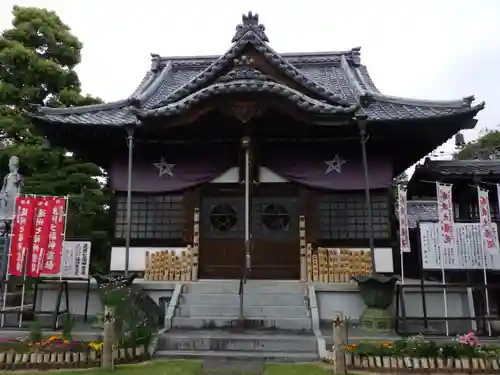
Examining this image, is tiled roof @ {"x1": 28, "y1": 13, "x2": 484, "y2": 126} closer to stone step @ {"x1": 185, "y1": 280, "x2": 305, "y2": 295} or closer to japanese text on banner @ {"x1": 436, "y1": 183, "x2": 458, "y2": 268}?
japanese text on banner @ {"x1": 436, "y1": 183, "x2": 458, "y2": 268}

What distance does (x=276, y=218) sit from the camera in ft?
40.8

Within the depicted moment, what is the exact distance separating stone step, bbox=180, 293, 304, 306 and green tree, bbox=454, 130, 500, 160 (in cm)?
3193

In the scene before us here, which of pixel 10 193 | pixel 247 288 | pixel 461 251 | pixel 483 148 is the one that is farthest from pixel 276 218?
pixel 483 148

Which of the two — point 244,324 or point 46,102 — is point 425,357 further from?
point 46,102

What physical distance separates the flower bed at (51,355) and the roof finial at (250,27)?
919 centimetres

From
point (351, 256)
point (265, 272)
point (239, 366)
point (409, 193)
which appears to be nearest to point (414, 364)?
point (239, 366)

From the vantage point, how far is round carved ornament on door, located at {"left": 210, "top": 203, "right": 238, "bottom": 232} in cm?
1254

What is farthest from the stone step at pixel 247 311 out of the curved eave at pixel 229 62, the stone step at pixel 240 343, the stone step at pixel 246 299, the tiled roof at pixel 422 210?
the tiled roof at pixel 422 210

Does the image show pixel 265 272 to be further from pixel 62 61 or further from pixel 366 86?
pixel 62 61

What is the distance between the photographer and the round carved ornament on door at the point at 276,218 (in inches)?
488

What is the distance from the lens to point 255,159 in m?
12.2

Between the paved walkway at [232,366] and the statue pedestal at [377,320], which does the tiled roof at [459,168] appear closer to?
the statue pedestal at [377,320]

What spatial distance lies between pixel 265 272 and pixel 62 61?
11616mm

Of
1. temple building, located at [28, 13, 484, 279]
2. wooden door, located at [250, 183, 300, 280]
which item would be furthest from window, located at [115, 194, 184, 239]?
wooden door, located at [250, 183, 300, 280]
